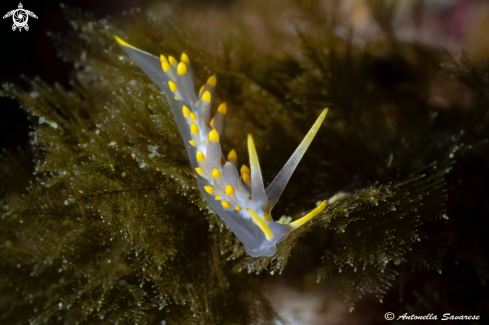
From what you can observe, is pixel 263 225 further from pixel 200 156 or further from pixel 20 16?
pixel 20 16

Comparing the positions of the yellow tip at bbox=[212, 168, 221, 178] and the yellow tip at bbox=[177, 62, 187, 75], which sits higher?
the yellow tip at bbox=[177, 62, 187, 75]

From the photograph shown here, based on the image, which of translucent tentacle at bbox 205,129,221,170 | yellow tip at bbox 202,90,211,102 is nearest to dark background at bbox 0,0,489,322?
yellow tip at bbox 202,90,211,102

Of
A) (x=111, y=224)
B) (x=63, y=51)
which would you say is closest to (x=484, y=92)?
(x=111, y=224)

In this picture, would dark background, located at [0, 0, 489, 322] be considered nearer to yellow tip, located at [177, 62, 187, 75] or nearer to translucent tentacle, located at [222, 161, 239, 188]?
yellow tip, located at [177, 62, 187, 75]

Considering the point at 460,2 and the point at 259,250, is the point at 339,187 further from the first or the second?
the point at 460,2

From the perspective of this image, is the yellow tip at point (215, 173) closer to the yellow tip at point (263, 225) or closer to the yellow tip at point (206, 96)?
the yellow tip at point (263, 225)
